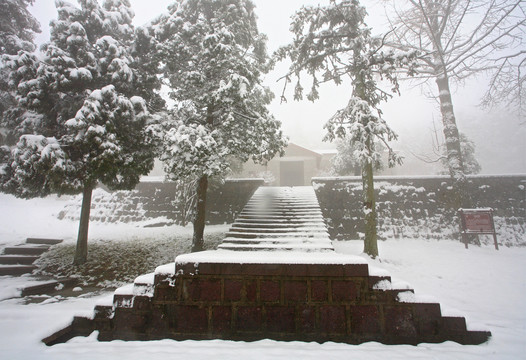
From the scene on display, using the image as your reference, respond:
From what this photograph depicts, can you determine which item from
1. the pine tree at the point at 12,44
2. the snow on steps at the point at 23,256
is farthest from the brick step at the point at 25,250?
the pine tree at the point at 12,44

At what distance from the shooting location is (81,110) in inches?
221

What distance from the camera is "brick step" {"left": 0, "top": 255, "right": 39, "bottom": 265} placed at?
6.76 m

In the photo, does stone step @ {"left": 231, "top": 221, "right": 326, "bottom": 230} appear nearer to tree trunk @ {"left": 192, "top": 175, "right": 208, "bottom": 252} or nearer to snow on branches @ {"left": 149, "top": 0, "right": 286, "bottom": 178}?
tree trunk @ {"left": 192, "top": 175, "right": 208, "bottom": 252}

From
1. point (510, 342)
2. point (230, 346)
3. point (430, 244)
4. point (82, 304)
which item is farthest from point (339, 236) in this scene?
point (82, 304)

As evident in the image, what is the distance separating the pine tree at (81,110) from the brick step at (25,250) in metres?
2.00

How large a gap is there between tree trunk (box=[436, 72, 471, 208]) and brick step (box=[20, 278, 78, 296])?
1208 cm

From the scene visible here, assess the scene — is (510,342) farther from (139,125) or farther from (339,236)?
(139,125)

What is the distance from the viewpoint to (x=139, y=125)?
686cm

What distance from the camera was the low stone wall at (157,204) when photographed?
10.3 metres

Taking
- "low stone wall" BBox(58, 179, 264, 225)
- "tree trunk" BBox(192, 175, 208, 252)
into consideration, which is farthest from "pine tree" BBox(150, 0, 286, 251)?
"low stone wall" BBox(58, 179, 264, 225)

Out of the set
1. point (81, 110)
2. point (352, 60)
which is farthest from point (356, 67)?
point (81, 110)

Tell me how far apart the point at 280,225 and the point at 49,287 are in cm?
550

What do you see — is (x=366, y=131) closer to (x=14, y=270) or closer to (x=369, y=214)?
(x=369, y=214)

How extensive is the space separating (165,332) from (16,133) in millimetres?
6957
